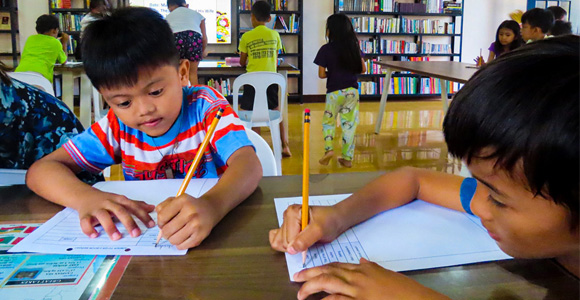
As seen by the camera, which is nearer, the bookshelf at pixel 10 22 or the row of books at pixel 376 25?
the bookshelf at pixel 10 22

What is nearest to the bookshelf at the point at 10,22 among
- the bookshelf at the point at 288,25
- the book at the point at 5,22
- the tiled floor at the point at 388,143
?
the book at the point at 5,22

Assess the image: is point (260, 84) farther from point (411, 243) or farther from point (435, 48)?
point (435, 48)

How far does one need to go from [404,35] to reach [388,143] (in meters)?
3.24

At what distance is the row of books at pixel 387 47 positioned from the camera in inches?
245

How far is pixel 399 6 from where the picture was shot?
20.1 feet

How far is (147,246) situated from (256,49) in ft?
9.95

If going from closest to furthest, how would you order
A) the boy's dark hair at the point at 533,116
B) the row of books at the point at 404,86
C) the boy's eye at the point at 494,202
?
the boy's dark hair at the point at 533,116
the boy's eye at the point at 494,202
the row of books at the point at 404,86

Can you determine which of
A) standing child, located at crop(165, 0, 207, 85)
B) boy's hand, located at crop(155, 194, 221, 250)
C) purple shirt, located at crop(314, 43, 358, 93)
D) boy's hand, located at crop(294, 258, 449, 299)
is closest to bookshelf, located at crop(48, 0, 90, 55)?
standing child, located at crop(165, 0, 207, 85)

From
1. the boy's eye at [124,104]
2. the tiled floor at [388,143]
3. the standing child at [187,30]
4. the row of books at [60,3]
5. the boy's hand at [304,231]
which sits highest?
the row of books at [60,3]

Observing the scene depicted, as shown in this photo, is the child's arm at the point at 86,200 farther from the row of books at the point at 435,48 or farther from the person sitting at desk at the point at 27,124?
the row of books at the point at 435,48

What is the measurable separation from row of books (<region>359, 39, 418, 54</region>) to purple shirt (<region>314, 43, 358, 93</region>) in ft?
10.4

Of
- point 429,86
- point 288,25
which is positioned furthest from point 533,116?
point 429,86

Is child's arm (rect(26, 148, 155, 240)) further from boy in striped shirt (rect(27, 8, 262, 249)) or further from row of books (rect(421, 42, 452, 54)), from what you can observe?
row of books (rect(421, 42, 452, 54))

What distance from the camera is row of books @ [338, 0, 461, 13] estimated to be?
6.05 meters
